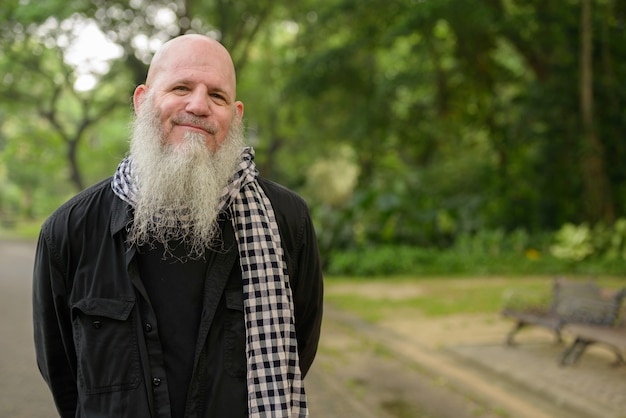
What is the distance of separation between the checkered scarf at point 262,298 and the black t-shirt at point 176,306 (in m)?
0.18

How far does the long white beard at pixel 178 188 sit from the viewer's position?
2.47 meters

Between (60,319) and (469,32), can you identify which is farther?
(469,32)

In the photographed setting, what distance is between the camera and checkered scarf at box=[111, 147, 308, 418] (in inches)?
96.4

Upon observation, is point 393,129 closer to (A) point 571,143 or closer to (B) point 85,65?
(A) point 571,143

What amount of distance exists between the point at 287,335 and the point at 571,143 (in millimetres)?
16938

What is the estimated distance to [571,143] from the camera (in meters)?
18.2

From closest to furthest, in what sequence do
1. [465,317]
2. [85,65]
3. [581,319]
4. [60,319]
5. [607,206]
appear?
[60,319] < [581,319] < [465,317] < [607,206] < [85,65]

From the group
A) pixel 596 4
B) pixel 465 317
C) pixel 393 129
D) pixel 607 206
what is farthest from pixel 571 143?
pixel 465 317

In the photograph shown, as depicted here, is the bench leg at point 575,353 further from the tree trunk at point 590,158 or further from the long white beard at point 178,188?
the tree trunk at point 590,158

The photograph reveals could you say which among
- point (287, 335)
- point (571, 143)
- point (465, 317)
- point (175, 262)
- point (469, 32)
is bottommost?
point (465, 317)

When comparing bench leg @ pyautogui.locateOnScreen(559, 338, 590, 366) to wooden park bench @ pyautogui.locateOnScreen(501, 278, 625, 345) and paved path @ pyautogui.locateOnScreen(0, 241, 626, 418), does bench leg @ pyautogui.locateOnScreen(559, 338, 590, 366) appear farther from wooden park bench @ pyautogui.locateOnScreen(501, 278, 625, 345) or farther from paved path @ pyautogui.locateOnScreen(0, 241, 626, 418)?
wooden park bench @ pyautogui.locateOnScreen(501, 278, 625, 345)

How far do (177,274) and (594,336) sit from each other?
20.3ft

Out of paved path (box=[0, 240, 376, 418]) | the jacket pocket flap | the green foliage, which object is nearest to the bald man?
the jacket pocket flap

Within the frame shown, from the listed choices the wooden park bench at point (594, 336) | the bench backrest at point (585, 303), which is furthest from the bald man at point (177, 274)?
the bench backrest at point (585, 303)
